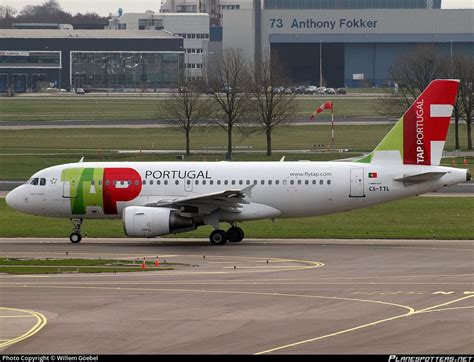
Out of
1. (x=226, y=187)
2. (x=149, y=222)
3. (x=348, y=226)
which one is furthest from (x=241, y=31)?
(x=149, y=222)

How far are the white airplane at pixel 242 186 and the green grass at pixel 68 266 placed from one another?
520 cm

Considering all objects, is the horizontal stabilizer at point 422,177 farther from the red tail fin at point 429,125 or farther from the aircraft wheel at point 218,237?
the aircraft wheel at point 218,237

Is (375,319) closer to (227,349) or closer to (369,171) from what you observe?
(227,349)

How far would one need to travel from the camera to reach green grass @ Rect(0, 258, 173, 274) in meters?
37.9

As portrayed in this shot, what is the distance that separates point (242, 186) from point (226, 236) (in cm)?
220

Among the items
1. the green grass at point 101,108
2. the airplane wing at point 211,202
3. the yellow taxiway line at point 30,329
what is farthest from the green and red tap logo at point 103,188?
the green grass at point 101,108

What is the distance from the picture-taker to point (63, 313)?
96.9 ft

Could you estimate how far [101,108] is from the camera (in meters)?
149

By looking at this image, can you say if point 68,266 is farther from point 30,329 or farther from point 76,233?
point 30,329

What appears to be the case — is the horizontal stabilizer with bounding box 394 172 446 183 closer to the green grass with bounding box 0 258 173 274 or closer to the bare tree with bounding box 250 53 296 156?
the green grass with bounding box 0 258 173 274

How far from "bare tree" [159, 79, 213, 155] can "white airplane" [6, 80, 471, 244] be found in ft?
145

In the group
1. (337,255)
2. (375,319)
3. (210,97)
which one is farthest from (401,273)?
(210,97)

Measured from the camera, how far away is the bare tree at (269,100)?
92.1 metres

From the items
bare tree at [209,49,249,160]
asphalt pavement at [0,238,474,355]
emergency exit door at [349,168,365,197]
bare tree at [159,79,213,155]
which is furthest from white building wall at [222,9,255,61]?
asphalt pavement at [0,238,474,355]
